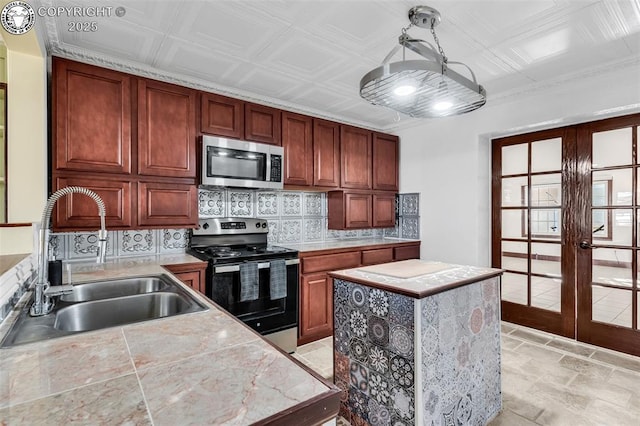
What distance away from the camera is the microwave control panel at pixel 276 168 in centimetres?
306

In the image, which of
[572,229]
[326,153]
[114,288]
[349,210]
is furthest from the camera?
[349,210]

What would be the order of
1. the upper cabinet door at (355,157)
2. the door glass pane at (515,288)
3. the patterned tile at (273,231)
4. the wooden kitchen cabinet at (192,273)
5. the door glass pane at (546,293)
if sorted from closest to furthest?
the wooden kitchen cabinet at (192,273) < the door glass pane at (546,293) < the door glass pane at (515,288) < the patterned tile at (273,231) < the upper cabinet door at (355,157)

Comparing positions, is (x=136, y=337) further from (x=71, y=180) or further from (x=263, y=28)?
(x=263, y=28)

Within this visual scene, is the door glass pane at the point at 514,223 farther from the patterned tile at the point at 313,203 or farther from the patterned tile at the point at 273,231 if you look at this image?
the patterned tile at the point at 273,231

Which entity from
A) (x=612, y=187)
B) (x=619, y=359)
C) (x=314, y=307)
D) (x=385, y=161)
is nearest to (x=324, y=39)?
(x=385, y=161)

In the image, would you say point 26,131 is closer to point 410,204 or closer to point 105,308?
point 105,308

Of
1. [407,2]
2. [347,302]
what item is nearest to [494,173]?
[407,2]

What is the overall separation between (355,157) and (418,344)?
266 cm

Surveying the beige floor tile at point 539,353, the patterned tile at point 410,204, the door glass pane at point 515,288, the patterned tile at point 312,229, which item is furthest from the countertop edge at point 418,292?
the patterned tile at point 410,204

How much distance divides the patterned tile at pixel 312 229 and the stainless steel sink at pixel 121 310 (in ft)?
7.74

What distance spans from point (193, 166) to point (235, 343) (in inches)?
82.7

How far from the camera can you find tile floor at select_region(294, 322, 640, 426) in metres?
1.95

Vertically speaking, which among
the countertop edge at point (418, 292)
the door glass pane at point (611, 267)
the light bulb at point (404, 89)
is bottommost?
the door glass pane at point (611, 267)
